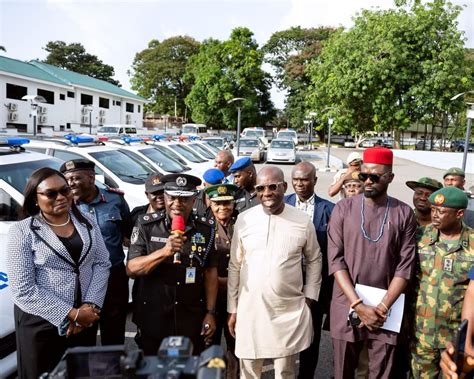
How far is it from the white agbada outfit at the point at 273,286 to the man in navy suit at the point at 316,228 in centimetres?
47

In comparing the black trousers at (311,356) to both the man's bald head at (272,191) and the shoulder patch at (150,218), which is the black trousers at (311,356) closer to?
the man's bald head at (272,191)

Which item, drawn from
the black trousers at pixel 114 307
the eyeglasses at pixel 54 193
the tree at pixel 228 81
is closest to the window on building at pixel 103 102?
the tree at pixel 228 81

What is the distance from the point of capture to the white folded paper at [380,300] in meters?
2.67

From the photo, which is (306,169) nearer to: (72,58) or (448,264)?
(448,264)

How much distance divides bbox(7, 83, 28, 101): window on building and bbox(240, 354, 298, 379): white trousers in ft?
91.6

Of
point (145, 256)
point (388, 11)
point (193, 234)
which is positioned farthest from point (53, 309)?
point (388, 11)

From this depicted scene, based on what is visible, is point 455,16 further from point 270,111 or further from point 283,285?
point 283,285

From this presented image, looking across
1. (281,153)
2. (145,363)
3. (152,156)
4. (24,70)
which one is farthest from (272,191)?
(24,70)

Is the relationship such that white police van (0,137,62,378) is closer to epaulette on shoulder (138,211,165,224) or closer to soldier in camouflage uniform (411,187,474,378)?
epaulette on shoulder (138,211,165,224)

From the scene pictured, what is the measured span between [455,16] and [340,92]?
317 inches

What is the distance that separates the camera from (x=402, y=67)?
2417 centimetres

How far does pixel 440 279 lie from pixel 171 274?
175 centimetres

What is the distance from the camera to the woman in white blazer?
2.41 meters

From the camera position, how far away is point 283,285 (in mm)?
2701
